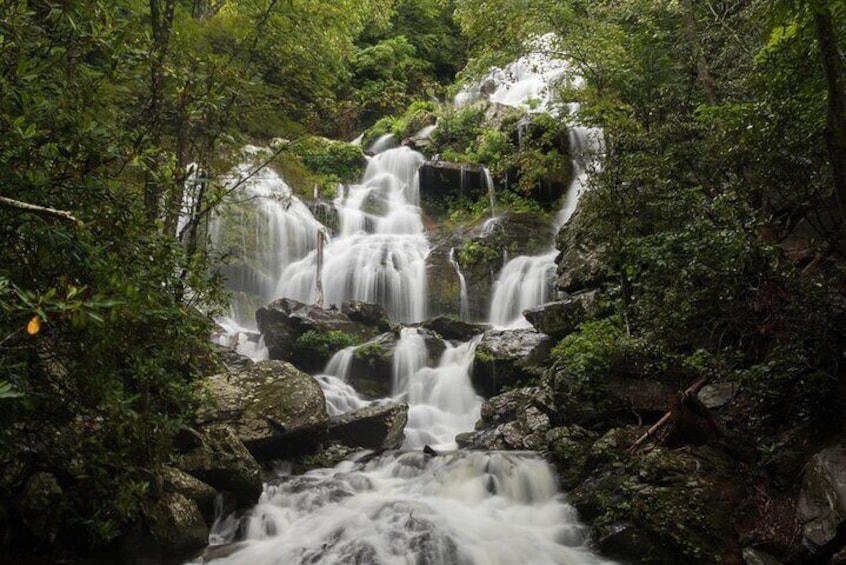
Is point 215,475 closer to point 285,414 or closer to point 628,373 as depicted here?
point 285,414

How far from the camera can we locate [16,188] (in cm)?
309

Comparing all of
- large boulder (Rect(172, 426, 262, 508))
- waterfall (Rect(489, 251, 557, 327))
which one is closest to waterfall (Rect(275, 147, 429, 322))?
waterfall (Rect(489, 251, 557, 327))

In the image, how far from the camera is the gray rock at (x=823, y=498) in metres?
4.79

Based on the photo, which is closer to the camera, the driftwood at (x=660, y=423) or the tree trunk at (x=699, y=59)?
the driftwood at (x=660, y=423)

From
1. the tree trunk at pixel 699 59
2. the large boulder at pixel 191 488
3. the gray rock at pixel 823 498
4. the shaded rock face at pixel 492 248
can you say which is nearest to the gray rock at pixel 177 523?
the large boulder at pixel 191 488

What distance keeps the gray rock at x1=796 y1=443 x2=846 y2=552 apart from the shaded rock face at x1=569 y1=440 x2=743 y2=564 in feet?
2.49

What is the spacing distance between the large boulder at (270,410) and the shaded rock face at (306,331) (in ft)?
11.5

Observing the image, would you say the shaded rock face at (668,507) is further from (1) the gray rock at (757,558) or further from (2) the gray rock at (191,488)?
(2) the gray rock at (191,488)

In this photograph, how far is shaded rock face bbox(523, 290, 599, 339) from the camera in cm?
1087

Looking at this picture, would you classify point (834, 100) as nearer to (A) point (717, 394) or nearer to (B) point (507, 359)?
(A) point (717, 394)

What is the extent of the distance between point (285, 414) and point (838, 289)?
772 centimetres

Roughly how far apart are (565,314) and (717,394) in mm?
4281

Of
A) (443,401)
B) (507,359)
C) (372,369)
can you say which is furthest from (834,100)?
(372,369)

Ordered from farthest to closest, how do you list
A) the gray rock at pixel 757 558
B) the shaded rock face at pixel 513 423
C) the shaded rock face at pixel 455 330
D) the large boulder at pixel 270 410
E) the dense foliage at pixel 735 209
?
1. the shaded rock face at pixel 455 330
2. the shaded rock face at pixel 513 423
3. the large boulder at pixel 270 410
4. the dense foliage at pixel 735 209
5. the gray rock at pixel 757 558
